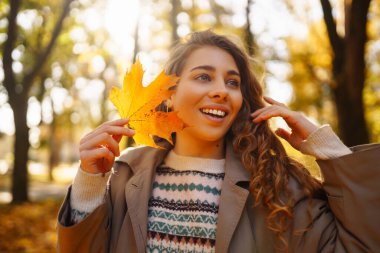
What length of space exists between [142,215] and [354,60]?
5.48 m

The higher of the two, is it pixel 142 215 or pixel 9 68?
pixel 9 68

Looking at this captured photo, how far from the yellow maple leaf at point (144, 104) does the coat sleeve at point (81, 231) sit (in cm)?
48

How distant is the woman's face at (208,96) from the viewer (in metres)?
2.29

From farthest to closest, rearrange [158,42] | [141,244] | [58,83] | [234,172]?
[58,83]
[158,42]
[234,172]
[141,244]

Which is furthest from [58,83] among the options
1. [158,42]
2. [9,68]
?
[9,68]

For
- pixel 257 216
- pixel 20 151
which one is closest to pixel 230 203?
pixel 257 216

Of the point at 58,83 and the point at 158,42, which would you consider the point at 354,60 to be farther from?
the point at 58,83

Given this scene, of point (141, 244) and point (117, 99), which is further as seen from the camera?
point (141, 244)

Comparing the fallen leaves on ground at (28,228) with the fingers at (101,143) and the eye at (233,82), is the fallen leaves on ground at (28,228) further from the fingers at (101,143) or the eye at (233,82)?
the eye at (233,82)

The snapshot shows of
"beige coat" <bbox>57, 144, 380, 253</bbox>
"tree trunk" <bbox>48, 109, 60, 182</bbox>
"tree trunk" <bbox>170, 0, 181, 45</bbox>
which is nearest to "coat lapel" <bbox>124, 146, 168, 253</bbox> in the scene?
"beige coat" <bbox>57, 144, 380, 253</bbox>

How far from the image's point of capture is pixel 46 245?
629 centimetres

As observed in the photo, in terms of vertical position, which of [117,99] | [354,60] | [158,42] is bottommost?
[117,99]

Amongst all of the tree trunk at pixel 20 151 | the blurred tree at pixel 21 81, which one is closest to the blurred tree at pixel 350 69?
the blurred tree at pixel 21 81

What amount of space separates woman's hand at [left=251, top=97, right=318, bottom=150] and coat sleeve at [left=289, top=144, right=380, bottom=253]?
20cm
